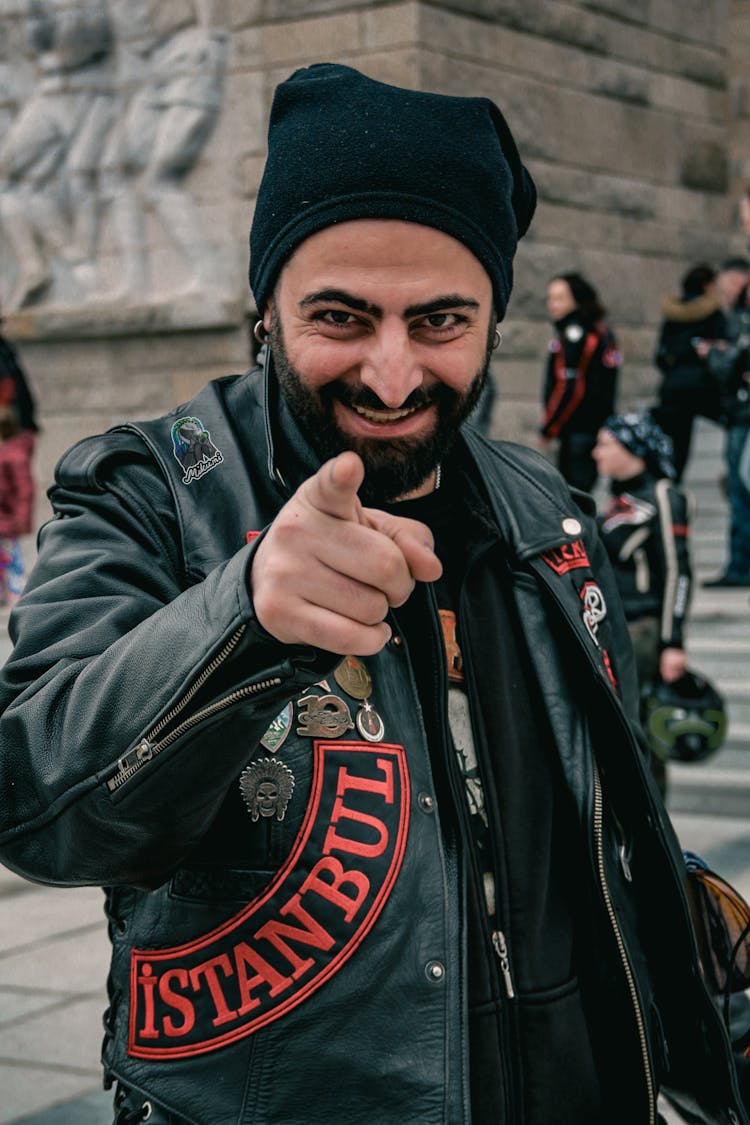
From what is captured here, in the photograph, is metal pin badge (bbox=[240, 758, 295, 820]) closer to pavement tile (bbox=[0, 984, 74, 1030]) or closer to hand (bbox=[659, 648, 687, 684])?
pavement tile (bbox=[0, 984, 74, 1030])

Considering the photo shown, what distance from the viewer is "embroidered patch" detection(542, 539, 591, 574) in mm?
2072

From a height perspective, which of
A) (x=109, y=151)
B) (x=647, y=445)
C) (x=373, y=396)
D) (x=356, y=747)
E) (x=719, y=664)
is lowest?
(x=719, y=664)

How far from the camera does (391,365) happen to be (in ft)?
5.71

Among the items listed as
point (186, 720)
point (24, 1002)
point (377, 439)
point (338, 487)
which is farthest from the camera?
point (24, 1002)

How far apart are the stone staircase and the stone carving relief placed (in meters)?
4.03

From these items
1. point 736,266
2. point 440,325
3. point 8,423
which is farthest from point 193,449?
point 736,266

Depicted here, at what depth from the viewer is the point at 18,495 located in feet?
35.2

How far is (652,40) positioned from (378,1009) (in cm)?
1346

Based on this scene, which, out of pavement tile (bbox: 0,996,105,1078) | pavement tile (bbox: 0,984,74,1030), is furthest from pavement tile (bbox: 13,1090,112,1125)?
pavement tile (bbox: 0,984,74,1030)

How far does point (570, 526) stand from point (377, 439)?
1.39 feet

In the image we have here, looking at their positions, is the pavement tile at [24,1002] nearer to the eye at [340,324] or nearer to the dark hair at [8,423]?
the eye at [340,324]

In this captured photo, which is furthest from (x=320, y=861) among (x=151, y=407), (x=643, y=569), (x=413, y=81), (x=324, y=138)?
(x=151, y=407)

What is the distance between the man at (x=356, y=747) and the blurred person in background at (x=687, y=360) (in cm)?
932

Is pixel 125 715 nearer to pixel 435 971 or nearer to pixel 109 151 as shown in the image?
pixel 435 971
